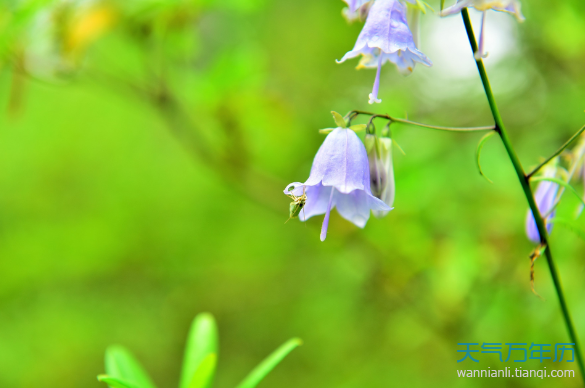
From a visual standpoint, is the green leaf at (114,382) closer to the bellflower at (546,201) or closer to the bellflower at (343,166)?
the bellflower at (343,166)

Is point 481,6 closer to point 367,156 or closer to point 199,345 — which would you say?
point 367,156

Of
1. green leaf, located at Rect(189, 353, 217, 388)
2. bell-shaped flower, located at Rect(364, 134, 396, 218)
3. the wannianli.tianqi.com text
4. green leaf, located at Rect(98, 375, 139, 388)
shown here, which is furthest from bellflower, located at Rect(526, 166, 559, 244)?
the wannianli.tianqi.com text

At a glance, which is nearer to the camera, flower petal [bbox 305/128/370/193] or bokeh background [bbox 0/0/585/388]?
flower petal [bbox 305/128/370/193]

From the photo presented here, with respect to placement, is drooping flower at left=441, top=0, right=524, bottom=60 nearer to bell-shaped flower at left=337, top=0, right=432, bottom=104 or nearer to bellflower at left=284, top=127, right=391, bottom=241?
bell-shaped flower at left=337, top=0, right=432, bottom=104

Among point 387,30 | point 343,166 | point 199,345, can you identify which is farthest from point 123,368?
point 387,30

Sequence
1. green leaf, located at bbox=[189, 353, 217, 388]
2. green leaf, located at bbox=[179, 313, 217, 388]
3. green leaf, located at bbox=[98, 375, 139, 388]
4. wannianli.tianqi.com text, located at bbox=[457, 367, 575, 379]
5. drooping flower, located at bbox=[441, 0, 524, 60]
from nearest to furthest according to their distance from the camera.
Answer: drooping flower, located at bbox=[441, 0, 524, 60]
green leaf, located at bbox=[98, 375, 139, 388]
green leaf, located at bbox=[189, 353, 217, 388]
green leaf, located at bbox=[179, 313, 217, 388]
wannianli.tianqi.com text, located at bbox=[457, 367, 575, 379]

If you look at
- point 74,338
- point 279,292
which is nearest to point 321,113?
point 279,292

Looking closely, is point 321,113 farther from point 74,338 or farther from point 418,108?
point 74,338
